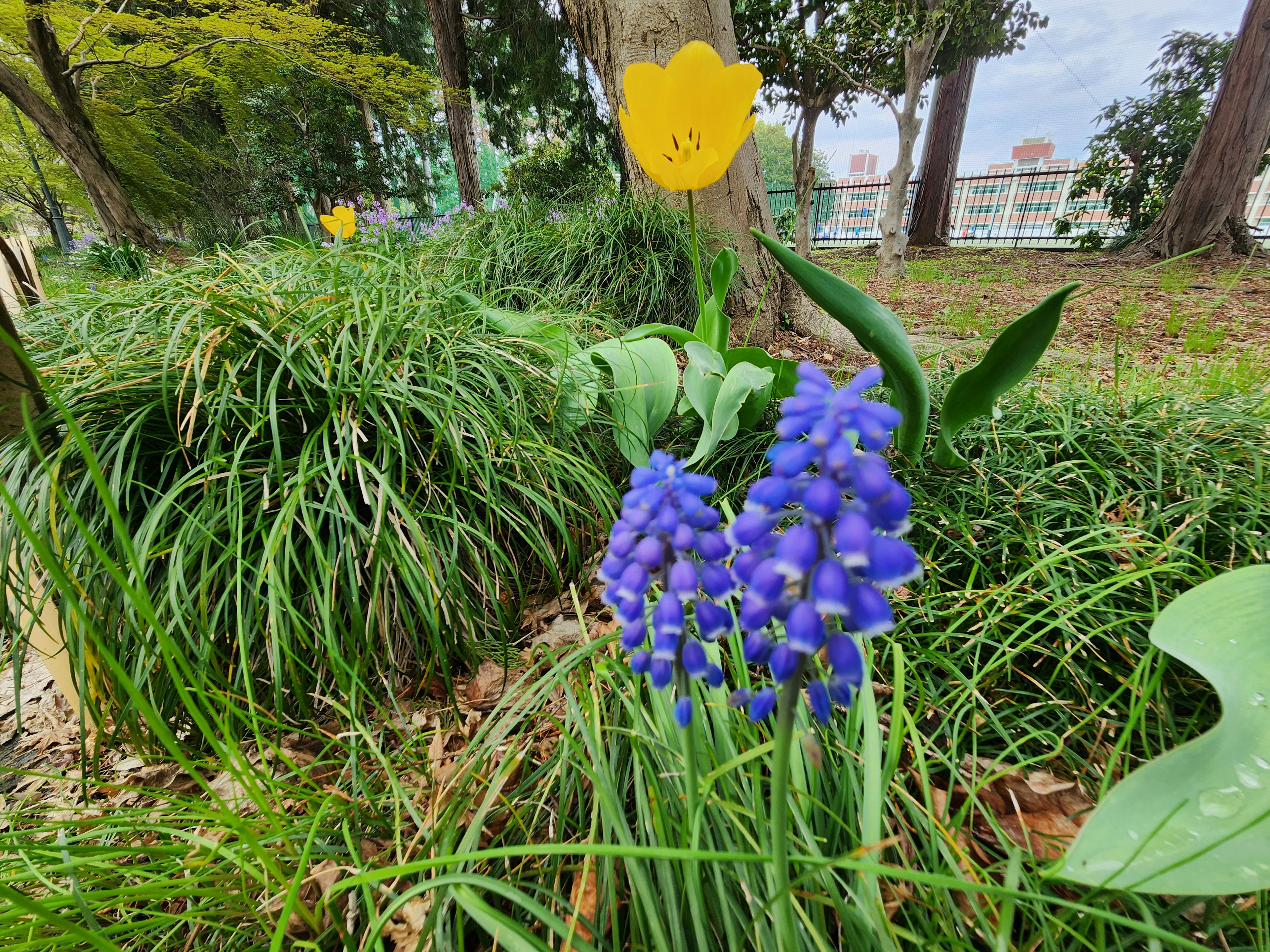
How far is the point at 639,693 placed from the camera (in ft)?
2.71

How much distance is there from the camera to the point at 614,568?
0.50 metres

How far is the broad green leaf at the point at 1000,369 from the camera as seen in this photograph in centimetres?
110

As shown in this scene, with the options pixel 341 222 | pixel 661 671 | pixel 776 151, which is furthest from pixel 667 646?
pixel 776 151

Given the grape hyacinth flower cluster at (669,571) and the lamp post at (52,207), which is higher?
the lamp post at (52,207)

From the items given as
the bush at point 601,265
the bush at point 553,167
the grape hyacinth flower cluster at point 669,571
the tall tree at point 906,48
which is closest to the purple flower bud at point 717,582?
the grape hyacinth flower cluster at point 669,571

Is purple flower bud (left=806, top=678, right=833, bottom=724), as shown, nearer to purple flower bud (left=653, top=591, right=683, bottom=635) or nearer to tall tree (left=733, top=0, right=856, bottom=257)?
purple flower bud (left=653, top=591, right=683, bottom=635)

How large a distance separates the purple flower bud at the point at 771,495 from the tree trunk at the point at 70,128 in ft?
34.7

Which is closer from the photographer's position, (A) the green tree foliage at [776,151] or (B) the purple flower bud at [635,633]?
(B) the purple flower bud at [635,633]

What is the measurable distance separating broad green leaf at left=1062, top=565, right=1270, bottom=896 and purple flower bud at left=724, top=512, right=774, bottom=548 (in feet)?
1.61

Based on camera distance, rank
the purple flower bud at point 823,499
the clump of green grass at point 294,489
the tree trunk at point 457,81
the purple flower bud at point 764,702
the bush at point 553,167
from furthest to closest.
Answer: the bush at point 553,167 < the tree trunk at point 457,81 < the clump of green grass at point 294,489 < the purple flower bud at point 764,702 < the purple flower bud at point 823,499

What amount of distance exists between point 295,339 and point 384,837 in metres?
1.17

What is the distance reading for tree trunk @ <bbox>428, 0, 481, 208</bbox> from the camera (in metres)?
9.03

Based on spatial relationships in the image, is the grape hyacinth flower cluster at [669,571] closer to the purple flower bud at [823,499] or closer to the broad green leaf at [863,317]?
the purple flower bud at [823,499]

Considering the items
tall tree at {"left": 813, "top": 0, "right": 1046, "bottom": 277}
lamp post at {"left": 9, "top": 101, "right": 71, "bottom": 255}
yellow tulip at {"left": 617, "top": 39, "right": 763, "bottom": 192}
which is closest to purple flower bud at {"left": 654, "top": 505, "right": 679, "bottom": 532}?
yellow tulip at {"left": 617, "top": 39, "right": 763, "bottom": 192}
